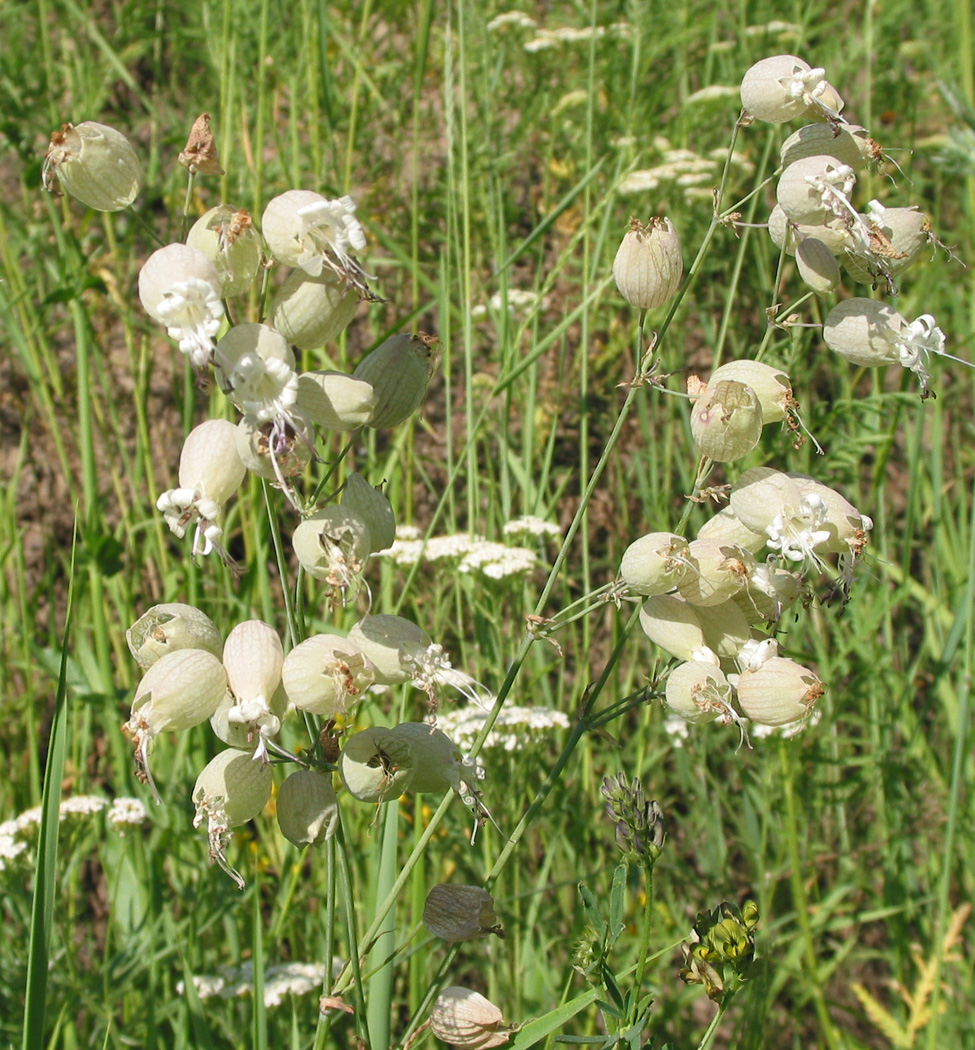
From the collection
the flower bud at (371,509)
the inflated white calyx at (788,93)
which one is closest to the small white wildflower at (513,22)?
the inflated white calyx at (788,93)

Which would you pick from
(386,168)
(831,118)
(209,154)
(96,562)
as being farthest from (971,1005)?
(386,168)

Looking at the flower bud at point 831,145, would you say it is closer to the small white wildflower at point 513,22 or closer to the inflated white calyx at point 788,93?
the inflated white calyx at point 788,93

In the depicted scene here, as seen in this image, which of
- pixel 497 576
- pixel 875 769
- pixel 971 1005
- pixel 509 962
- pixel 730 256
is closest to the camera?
pixel 497 576

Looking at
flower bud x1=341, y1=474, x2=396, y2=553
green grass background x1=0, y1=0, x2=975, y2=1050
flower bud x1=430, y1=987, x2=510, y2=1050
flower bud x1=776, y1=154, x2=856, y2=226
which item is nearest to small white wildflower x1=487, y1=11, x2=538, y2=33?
green grass background x1=0, y1=0, x2=975, y2=1050

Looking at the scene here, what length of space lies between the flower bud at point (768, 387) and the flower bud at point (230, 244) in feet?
1.29

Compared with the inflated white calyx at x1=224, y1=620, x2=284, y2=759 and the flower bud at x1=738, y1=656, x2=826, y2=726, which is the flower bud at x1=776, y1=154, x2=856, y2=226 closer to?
the flower bud at x1=738, y1=656, x2=826, y2=726

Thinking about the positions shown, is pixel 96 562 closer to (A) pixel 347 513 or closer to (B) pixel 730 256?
(A) pixel 347 513

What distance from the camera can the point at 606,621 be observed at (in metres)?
2.64

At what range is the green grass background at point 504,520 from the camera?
1520 mm

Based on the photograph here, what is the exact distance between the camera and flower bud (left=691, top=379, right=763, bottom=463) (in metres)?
0.83

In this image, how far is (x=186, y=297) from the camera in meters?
0.69

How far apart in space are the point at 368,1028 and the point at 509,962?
0.85 m

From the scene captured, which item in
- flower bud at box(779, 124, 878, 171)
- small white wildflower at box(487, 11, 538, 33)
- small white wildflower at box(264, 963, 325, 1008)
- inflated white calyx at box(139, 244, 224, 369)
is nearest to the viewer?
inflated white calyx at box(139, 244, 224, 369)

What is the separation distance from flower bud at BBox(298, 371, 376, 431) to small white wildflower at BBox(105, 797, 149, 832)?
95cm
